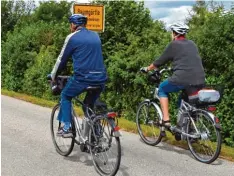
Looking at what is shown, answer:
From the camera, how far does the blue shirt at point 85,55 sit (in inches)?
239

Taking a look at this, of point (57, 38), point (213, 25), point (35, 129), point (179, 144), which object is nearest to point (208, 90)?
point (179, 144)

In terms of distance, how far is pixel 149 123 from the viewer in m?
7.94

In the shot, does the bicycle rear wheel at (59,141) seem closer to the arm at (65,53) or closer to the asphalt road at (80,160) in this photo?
the asphalt road at (80,160)

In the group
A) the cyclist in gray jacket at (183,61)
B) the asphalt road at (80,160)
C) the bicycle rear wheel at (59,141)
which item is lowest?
the asphalt road at (80,160)

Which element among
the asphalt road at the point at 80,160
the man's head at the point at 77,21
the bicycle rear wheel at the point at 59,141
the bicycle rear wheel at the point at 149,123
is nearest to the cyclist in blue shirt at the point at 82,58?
the man's head at the point at 77,21

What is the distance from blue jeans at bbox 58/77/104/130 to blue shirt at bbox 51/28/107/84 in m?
0.09

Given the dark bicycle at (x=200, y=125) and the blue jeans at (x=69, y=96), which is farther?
the dark bicycle at (x=200, y=125)

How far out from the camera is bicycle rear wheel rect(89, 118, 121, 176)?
18.9ft

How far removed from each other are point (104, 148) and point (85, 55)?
1.24 m

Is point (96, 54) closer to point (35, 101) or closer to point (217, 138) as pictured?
point (217, 138)

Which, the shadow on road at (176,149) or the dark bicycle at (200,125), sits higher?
the dark bicycle at (200,125)

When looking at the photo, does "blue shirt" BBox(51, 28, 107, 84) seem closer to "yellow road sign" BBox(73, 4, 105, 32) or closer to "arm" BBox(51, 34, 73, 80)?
"arm" BBox(51, 34, 73, 80)

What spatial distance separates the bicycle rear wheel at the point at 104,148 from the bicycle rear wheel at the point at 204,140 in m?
1.55

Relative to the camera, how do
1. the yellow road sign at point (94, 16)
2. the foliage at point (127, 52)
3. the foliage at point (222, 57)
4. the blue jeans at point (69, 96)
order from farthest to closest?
the yellow road sign at point (94, 16), the foliage at point (127, 52), the foliage at point (222, 57), the blue jeans at point (69, 96)
